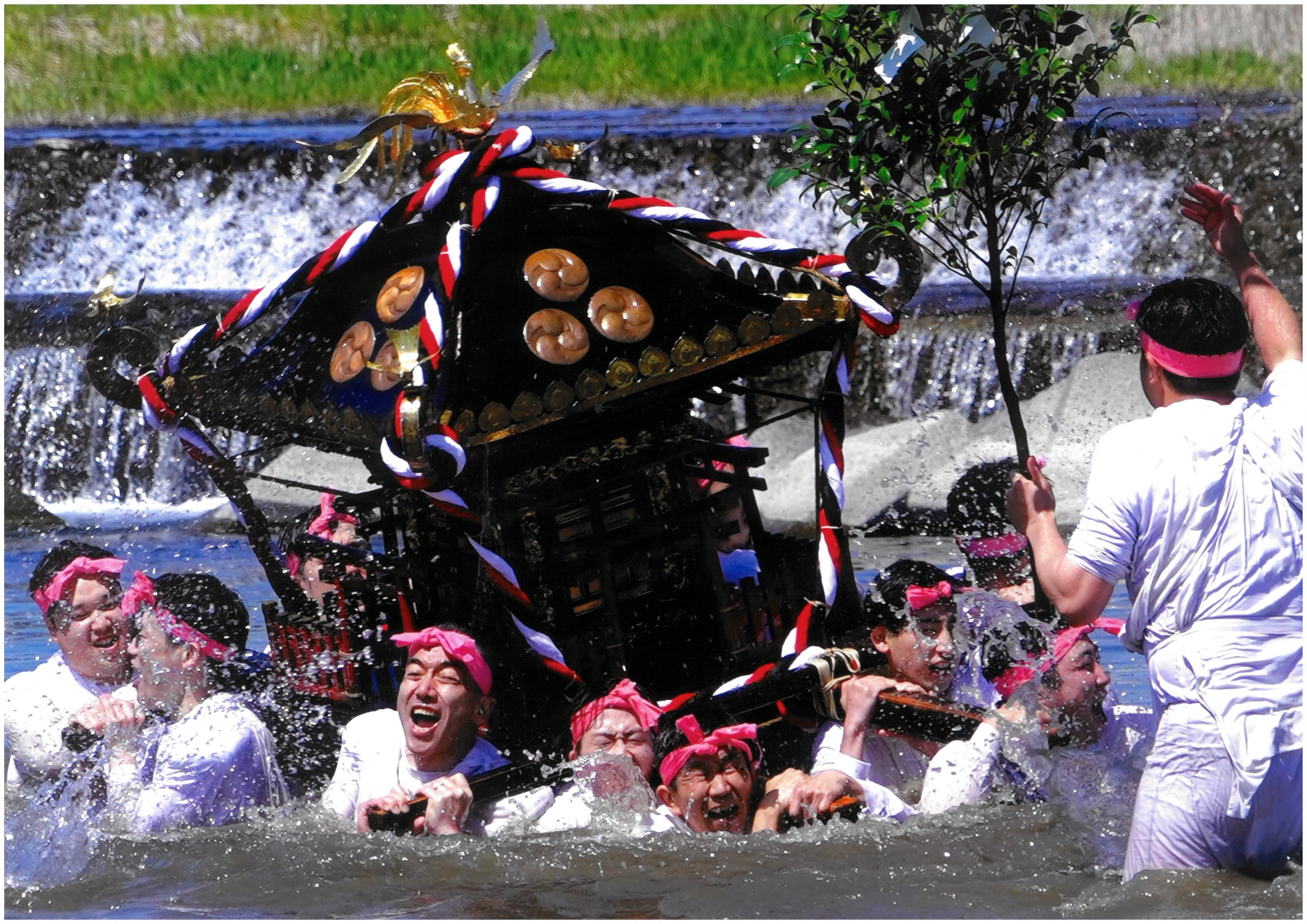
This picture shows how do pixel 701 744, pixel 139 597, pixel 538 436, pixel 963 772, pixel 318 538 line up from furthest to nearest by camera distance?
pixel 318 538, pixel 139 597, pixel 538 436, pixel 963 772, pixel 701 744

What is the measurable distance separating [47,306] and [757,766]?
966 centimetres

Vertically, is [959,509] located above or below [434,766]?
above

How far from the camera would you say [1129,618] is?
361 cm

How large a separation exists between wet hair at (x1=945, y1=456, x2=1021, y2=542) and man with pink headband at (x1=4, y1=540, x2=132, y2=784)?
9.23 feet

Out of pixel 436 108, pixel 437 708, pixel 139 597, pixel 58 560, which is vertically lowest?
pixel 437 708

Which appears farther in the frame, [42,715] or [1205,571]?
[42,715]

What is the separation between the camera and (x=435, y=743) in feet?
13.2

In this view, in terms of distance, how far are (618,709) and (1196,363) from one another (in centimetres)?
170

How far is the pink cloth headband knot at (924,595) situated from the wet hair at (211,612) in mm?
1970

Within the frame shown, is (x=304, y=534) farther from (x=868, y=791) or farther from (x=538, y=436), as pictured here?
(x=868, y=791)

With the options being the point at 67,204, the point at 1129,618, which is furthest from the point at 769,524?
the point at 1129,618

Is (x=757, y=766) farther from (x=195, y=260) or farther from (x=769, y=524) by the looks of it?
(x=195, y=260)

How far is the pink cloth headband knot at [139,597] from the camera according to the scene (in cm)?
443

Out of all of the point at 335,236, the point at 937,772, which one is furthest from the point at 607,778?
the point at 335,236
